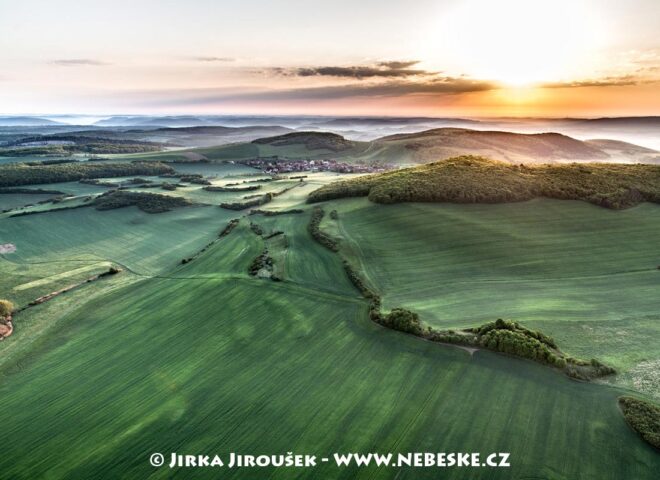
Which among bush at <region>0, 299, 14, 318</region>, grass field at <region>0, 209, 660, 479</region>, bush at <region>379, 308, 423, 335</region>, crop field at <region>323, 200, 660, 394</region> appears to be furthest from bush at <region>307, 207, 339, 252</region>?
bush at <region>0, 299, 14, 318</region>

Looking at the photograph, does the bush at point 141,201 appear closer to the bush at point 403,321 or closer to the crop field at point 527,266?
the crop field at point 527,266

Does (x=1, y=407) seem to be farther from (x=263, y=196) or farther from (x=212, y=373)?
(x=263, y=196)

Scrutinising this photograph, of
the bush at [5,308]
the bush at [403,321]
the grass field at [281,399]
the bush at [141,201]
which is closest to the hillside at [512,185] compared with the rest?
the bush at [141,201]

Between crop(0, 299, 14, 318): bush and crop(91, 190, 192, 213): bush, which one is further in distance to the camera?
crop(91, 190, 192, 213): bush

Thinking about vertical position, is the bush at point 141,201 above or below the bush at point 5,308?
above

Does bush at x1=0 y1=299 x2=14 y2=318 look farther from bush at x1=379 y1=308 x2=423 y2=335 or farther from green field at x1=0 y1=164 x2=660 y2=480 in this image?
bush at x1=379 y1=308 x2=423 y2=335

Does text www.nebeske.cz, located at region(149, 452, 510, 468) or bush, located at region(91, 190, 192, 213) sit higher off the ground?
bush, located at region(91, 190, 192, 213)
